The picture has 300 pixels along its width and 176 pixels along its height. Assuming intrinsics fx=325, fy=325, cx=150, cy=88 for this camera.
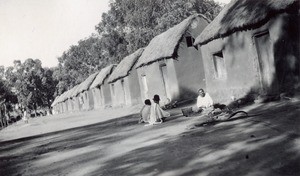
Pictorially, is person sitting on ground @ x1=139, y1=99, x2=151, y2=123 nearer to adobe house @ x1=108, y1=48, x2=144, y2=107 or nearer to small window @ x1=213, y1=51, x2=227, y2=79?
small window @ x1=213, y1=51, x2=227, y2=79

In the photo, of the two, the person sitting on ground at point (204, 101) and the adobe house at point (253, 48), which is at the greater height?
the adobe house at point (253, 48)

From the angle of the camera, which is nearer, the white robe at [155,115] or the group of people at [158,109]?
the group of people at [158,109]

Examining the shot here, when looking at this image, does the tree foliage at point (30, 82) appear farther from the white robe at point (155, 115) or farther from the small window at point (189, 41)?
the white robe at point (155, 115)

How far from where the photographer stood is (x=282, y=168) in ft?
17.2

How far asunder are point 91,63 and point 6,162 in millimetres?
65981

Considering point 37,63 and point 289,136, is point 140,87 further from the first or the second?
point 37,63

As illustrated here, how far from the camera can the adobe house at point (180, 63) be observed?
23047 mm

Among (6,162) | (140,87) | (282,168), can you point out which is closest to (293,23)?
(282,168)

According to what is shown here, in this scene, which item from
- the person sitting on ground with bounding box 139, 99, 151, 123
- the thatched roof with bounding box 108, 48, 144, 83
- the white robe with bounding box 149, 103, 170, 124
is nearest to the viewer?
the white robe with bounding box 149, 103, 170, 124

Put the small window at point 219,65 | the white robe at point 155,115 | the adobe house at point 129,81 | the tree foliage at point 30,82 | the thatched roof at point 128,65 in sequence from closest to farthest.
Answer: the white robe at point 155,115 → the small window at point 219,65 → the thatched roof at point 128,65 → the adobe house at point 129,81 → the tree foliage at point 30,82

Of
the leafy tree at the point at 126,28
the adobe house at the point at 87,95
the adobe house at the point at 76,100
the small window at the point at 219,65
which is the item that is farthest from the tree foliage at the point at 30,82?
the small window at the point at 219,65

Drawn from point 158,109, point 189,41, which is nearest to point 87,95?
point 189,41

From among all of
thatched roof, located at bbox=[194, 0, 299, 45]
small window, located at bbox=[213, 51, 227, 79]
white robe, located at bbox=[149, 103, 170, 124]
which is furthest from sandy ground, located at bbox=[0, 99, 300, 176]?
small window, located at bbox=[213, 51, 227, 79]

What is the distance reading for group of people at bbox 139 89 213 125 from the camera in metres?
12.9
